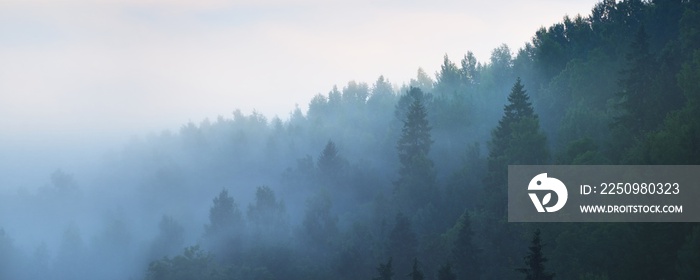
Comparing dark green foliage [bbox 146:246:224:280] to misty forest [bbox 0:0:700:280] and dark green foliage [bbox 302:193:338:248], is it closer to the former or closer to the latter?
misty forest [bbox 0:0:700:280]

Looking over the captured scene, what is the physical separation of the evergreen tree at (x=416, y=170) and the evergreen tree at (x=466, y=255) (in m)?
24.4

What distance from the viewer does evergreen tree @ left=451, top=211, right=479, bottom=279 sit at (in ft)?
262

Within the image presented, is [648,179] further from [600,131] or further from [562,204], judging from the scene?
[600,131]

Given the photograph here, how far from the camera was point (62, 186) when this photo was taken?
199375 mm

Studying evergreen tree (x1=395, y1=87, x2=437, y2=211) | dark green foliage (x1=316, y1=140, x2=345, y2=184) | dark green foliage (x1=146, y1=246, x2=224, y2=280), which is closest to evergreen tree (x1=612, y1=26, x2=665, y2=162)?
evergreen tree (x1=395, y1=87, x2=437, y2=211)

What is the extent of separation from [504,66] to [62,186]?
101287mm

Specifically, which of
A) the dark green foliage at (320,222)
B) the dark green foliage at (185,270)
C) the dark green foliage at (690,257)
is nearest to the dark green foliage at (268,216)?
the dark green foliage at (320,222)

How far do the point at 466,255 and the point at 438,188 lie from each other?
26467 millimetres

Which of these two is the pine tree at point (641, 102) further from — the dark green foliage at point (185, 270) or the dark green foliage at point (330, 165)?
the dark green foliage at point (330, 165)

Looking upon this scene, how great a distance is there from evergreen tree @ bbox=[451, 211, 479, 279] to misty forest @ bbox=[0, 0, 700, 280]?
0.42 feet

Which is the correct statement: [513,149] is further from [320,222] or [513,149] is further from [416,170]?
[320,222]

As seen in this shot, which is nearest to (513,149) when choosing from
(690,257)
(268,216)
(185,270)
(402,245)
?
(402,245)

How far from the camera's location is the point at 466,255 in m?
80.2

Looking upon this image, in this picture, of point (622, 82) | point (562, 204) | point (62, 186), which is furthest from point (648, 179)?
point (62, 186)
